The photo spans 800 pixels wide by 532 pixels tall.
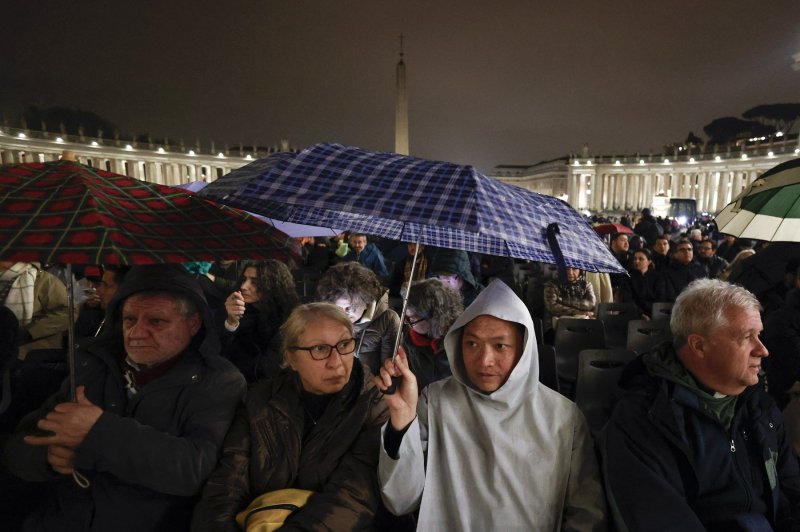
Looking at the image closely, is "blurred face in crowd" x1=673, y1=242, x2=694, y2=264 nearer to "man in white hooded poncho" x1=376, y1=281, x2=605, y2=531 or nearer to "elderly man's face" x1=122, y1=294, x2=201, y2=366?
"man in white hooded poncho" x1=376, y1=281, x2=605, y2=531

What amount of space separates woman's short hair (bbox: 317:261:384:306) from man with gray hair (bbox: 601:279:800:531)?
2.25m

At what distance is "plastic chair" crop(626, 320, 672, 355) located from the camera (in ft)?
17.7

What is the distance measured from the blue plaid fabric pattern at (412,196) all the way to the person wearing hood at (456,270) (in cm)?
323

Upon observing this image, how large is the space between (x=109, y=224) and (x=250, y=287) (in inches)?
108

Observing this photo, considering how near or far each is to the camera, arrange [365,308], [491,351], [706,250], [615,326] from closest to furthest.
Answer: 1. [491,351]
2. [365,308]
3. [615,326]
4. [706,250]

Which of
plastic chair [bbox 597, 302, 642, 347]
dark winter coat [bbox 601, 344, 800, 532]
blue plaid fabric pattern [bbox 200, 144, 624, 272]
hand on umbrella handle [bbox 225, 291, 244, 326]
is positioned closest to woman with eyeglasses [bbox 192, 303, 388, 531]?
blue plaid fabric pattern [bbox 200, 144, 624, 272]

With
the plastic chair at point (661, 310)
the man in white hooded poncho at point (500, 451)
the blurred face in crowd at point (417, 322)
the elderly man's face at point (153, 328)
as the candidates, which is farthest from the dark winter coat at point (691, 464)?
the plastic chair at point (661, 310)

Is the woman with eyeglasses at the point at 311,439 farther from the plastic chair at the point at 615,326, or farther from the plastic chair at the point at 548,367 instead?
the plastic chair at the point at 615,326

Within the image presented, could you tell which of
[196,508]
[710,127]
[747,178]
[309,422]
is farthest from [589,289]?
[710,127]

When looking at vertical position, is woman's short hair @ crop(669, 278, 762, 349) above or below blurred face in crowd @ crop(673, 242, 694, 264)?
above

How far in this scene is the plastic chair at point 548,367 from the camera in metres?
4.23

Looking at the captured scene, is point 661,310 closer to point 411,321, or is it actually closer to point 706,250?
point 706,250

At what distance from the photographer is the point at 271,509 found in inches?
77.4

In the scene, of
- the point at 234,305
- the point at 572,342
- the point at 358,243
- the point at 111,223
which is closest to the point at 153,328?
the point at 111,223
